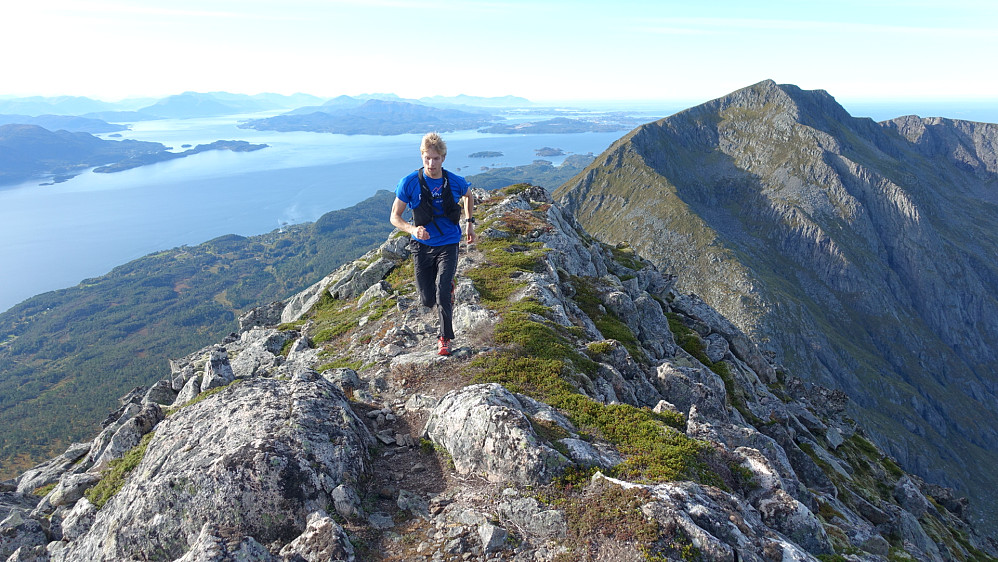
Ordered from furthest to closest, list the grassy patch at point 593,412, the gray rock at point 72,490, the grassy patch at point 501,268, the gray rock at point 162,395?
the gray rock at point 162,395 → the grassy patch at point 501,268 → the gray rock at point 72,490 → the grassy patch at point 593,412

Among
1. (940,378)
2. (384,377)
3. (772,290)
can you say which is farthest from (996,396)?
(384,377)

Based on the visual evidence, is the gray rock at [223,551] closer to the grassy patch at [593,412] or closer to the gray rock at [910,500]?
the grassy patch at [593,412]

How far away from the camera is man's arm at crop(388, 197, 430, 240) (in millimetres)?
12289

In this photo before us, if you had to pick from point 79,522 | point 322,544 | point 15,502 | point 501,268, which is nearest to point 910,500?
point 501,268

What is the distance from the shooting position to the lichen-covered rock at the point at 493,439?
8961 mm

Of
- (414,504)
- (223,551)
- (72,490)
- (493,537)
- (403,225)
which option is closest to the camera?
(223,551)

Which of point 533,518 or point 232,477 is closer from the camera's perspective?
point 533,518

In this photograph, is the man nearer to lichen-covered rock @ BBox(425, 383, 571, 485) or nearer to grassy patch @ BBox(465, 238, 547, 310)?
lichen-covered rock @ BBox(425, 383, 571, 485)

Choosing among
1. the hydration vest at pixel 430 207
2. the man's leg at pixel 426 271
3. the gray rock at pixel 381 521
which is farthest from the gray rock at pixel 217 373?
the gray rock at pixel 381 521

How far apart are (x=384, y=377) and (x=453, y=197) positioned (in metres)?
6.55

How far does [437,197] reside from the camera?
12781 mm

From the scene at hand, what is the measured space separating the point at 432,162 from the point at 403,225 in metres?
1.91

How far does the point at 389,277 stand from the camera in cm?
2945

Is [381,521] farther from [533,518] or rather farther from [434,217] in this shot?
[434,217]
